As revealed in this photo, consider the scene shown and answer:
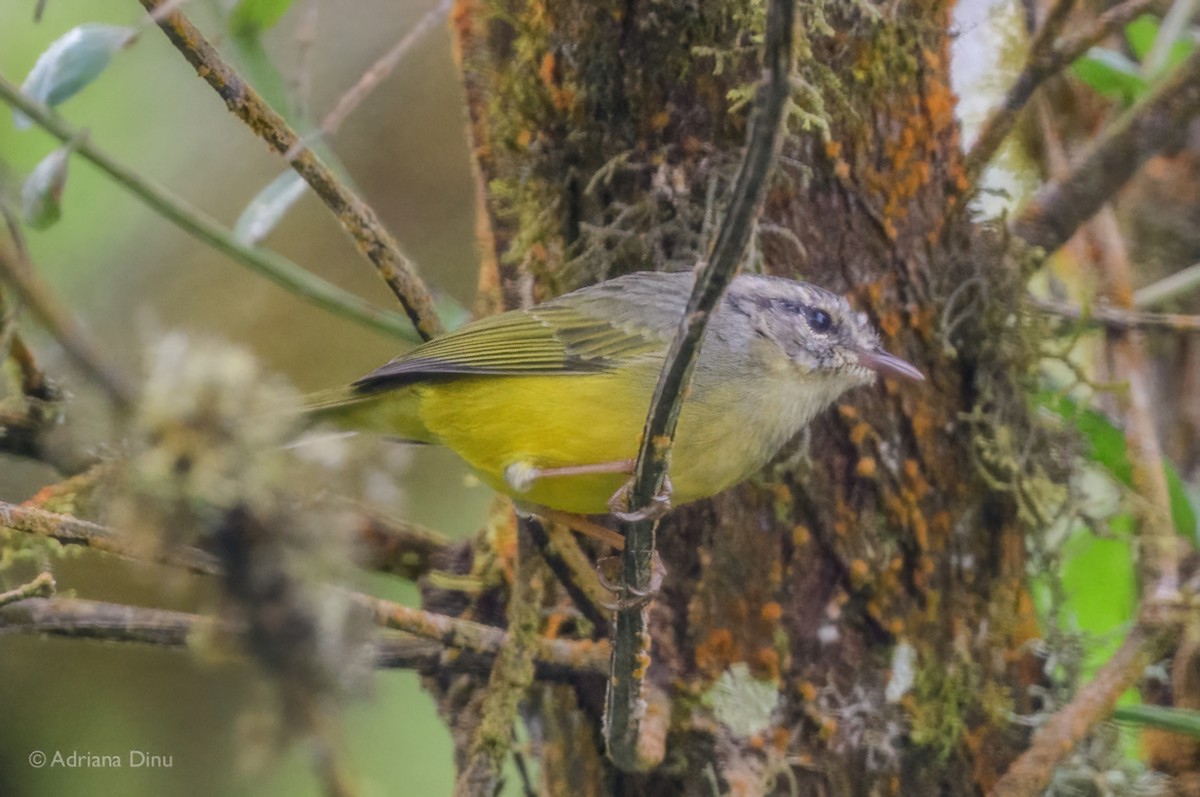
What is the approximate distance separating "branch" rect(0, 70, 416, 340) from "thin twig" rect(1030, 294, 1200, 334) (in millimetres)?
1886

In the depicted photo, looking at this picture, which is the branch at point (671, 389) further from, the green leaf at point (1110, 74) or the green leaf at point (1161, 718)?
the green leaf at point (1110, 74)

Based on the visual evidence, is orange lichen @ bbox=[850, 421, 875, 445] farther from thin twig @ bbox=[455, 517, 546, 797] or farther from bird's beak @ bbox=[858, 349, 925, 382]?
thin twig @ bbox=[455, 517, 546, 797]

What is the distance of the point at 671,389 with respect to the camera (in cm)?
151

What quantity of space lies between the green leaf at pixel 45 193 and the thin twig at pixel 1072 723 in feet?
8.40

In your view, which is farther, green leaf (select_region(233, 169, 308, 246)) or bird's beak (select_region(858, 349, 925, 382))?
green leaf (select_region(233, 169, 308, 246))

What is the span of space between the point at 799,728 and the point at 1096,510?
1330 mm

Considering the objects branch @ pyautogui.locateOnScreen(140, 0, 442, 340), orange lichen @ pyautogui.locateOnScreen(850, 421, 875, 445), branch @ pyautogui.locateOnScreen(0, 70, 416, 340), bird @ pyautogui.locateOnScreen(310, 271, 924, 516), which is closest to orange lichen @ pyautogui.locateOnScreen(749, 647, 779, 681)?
bird @ pyautogui.locateOnScreen(310, 271, 924, 516)

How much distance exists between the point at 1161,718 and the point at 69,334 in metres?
2.74

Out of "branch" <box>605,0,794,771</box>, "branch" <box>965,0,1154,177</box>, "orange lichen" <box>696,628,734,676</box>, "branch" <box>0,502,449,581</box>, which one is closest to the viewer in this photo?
"branch" <box>605,0,794,771</box>

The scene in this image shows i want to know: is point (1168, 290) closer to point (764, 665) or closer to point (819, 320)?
point (819, 320)

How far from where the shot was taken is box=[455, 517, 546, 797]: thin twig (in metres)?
2.27

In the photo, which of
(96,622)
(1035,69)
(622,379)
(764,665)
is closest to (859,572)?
(764,665)

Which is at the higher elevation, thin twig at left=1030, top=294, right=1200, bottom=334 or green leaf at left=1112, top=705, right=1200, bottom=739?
thin twig at left=1030, top=294, right=1200, bottom=334

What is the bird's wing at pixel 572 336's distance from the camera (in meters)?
2.60
